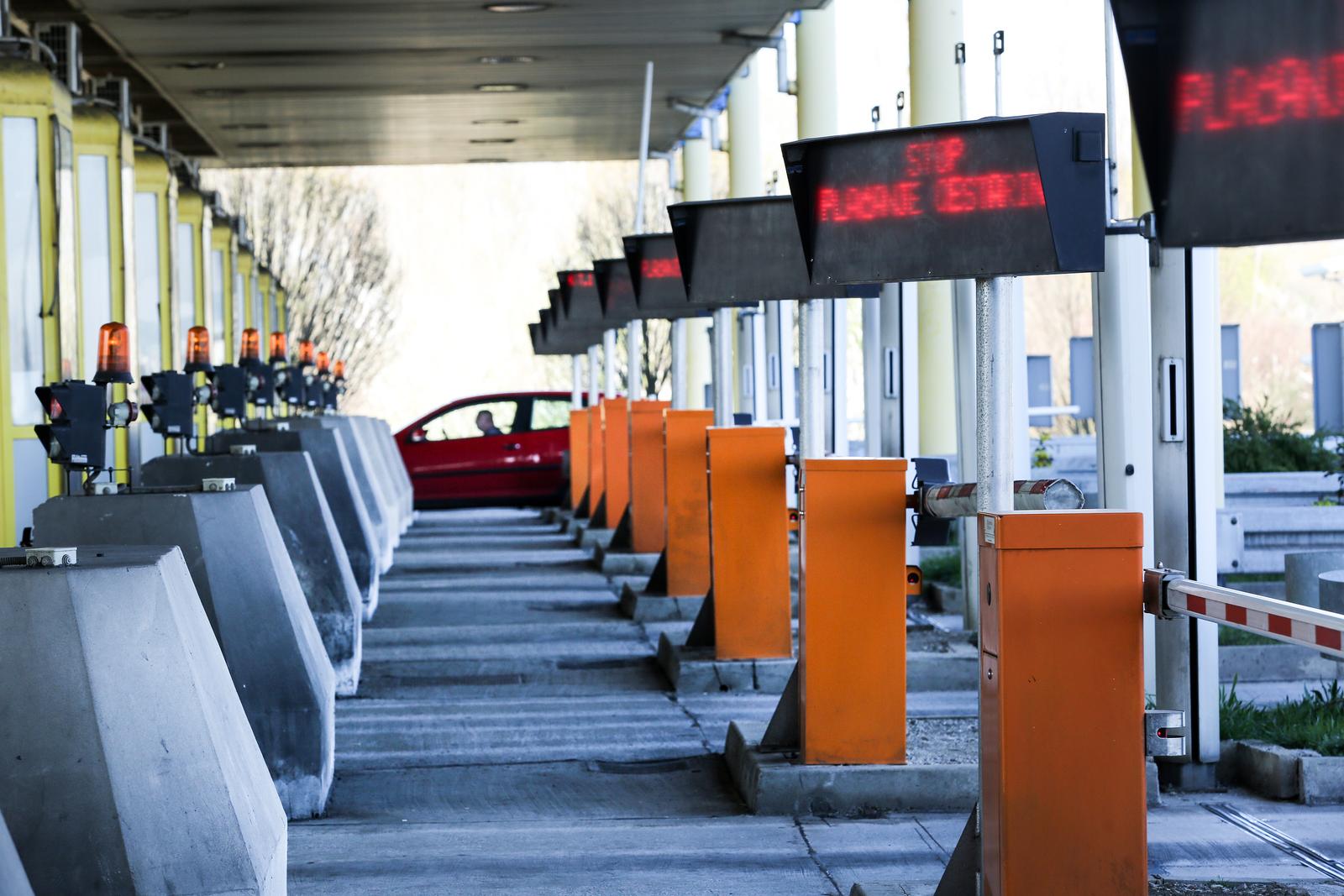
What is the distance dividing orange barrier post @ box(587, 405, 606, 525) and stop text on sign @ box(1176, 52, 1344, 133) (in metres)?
15.4

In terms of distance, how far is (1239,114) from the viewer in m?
3.33

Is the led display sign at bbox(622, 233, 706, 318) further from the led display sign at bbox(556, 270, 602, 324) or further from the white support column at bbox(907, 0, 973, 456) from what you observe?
the led display sign at bbox(556, 270, 602, 324)

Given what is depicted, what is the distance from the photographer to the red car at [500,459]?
2427 centimetres

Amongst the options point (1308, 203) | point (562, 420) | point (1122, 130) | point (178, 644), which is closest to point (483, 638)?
point (1122, 130)

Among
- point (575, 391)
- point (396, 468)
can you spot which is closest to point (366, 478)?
point (396, 468)

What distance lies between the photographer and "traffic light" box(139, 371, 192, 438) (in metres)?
9.28

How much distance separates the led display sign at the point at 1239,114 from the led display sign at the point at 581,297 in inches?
567

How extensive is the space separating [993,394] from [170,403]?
219 inches

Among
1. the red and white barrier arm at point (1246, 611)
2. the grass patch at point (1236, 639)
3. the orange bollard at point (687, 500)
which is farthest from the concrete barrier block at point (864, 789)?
the orange bollard at point (687, 500)

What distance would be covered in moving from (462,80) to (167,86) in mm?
3627

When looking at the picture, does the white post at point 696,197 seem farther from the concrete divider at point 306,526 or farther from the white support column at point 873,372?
the concrete divider at point 306,526

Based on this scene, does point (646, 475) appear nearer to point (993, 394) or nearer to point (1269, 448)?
point (1269, 448)

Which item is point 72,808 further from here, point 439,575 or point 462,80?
point 462,80

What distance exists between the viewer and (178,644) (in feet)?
14.5
